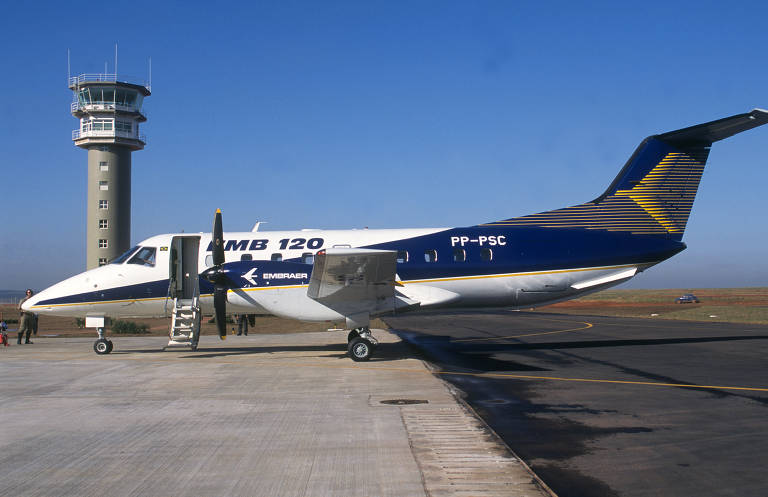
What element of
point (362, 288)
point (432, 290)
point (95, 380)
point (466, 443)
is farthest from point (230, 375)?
point (466, 443)

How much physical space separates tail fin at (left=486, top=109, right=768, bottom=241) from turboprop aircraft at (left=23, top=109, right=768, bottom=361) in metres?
0.03

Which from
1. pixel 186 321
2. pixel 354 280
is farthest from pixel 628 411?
pixel 186 321

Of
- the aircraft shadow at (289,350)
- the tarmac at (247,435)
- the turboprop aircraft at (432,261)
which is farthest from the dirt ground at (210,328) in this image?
the tarmac at (247,435)

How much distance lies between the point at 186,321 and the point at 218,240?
252cm

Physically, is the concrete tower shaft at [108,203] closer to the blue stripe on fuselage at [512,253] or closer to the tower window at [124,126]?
the tower window at [124,126]

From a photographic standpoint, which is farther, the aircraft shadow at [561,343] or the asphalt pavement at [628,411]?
the aircraft shadow at [561,343]

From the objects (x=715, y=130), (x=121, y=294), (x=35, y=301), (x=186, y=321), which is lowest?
(x=186, y=321)

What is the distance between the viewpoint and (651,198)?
56.9 feet

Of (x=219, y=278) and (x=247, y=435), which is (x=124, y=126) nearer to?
(x=219, y=278)

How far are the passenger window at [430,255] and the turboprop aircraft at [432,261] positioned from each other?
0.03 metres

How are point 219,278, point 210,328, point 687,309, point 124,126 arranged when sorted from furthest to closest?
point 124,126
point 687,309
point 210,328
point 219,278

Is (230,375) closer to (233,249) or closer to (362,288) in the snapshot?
(362,288)

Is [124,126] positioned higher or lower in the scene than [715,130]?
higher

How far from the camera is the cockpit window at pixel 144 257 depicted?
16.6 m
